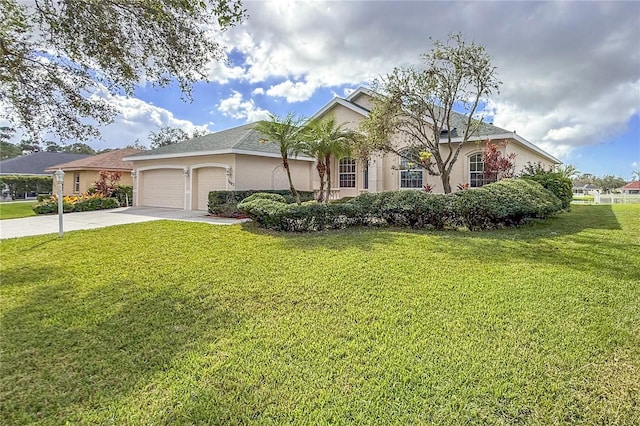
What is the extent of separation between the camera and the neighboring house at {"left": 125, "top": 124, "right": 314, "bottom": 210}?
1705 cm

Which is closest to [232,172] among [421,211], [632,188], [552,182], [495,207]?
[421,211]

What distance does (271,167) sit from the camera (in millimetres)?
18828

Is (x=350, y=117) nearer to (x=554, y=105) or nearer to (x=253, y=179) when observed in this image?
(x=253, y=179)

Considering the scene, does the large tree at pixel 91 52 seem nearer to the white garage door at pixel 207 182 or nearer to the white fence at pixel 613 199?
the white garage door at pixel 207 182

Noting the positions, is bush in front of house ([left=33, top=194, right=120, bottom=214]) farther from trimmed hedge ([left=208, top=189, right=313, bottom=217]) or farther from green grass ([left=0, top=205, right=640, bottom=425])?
green grass ([left=0, top=205, right=640, bottom=425])

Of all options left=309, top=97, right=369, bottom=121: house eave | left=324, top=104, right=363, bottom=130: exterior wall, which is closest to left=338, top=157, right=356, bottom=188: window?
left=324, top=104, right=363, bottom=130: exterior wall

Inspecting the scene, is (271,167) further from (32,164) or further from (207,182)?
(32,164)

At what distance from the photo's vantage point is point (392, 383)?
3.15m

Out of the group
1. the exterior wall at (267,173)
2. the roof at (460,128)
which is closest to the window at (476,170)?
the roof at (460,128)

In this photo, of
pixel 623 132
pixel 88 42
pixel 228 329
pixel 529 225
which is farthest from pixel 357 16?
pixel 623 132

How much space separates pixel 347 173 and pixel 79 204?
1506 cm

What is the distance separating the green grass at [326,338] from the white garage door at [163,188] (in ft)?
40.5

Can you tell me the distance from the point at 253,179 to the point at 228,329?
14.0m

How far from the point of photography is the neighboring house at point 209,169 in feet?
55.9
